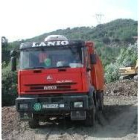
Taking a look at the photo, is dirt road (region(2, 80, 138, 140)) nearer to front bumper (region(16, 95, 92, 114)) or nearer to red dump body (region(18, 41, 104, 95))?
front bumper (region(16, 95, 92, 114))

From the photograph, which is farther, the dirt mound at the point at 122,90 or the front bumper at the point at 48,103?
the dirt mound at the point at 122,90

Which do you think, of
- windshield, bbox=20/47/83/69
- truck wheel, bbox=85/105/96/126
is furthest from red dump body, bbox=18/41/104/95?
truck wheel, bbox=85/105/96/126

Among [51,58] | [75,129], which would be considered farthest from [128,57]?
[51,58]

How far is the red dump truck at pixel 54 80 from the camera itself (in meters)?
11.7

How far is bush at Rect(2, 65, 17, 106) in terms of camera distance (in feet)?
84.4

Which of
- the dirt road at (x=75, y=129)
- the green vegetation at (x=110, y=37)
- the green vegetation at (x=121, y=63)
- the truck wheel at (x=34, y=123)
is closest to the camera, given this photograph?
the dirt road at (x=75, y=129)

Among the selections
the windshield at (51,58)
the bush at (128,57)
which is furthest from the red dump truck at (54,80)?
the bush at (128,57)

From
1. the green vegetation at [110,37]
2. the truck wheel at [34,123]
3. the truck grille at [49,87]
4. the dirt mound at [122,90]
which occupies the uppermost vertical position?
the green vegetation at [110,37]

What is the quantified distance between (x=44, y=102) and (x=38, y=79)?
0.66 metres

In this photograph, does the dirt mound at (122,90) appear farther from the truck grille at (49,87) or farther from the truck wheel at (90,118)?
the truck grille at (49,87)

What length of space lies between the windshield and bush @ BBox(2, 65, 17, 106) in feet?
45.7

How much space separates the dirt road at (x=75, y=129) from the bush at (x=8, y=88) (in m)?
10.2

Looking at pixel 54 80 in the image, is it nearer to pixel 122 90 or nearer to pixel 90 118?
pixel 90 118

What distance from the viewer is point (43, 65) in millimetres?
11914
